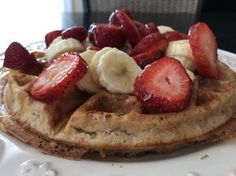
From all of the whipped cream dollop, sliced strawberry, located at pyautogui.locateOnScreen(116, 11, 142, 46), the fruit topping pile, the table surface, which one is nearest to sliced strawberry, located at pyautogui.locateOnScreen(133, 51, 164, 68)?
the fruit topping pile

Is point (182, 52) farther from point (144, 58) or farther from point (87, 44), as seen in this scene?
point (87, 44)

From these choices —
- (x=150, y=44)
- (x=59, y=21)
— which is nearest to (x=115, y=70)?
(x=150, y=44)

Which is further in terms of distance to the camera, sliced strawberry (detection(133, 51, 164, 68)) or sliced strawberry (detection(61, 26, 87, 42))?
sliced strawberry (detection(61, 26, 87, 42))

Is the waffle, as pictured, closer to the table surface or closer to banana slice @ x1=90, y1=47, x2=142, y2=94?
banana slice @ x1=90, y1=47, x2=142, y2=94

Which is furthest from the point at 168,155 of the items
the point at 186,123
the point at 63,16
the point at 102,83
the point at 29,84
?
the point at 63,16

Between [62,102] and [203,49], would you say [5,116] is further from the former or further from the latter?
[203,49]

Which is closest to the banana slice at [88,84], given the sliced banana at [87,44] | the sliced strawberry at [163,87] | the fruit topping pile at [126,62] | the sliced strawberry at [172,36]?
the fruit topping pile at [126,62]
